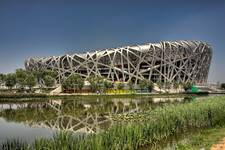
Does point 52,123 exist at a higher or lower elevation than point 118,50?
lower

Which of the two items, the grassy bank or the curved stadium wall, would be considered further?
the curved stadium wall

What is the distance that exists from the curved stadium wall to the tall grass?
10991 centimetres

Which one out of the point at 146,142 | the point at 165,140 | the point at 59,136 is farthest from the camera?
the point at 165,140

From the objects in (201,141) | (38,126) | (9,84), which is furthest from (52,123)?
(9,84)

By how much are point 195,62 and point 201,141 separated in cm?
13487

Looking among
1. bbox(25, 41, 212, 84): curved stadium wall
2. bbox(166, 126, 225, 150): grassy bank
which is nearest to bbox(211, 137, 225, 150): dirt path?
bbox(166, 126, 225, 150): grassy bank

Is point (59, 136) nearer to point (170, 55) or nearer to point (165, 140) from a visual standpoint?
point (165, 140)

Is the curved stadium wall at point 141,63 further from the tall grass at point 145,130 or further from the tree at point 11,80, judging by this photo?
the tall grass at point 145,130

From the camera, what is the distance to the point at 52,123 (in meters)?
35.1

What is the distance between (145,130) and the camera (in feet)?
70.0

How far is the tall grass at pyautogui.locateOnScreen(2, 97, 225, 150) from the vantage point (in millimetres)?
15617

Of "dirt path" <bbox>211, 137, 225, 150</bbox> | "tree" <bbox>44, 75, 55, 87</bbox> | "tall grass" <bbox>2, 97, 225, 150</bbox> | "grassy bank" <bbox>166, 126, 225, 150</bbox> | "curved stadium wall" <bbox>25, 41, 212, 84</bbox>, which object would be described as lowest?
"grassy bank" <bbox>166, 126, 225, 150</bbox>

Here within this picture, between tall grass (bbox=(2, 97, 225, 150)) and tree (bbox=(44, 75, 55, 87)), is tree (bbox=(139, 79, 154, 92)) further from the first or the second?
tall grass (bbox=(2, 97, 225, 150))

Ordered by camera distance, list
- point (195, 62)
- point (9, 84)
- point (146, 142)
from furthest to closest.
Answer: point (195, 62) → point (9, 84) → point (146, 142)
